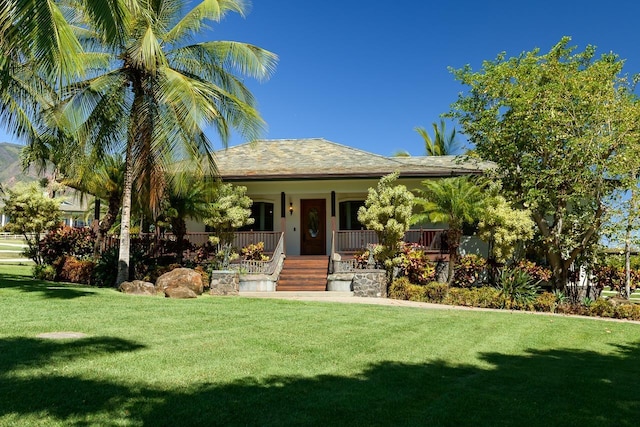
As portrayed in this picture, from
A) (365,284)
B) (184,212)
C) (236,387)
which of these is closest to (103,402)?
(236,387)

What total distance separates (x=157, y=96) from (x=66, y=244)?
7.86 metres

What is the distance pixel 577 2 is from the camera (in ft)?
50.3

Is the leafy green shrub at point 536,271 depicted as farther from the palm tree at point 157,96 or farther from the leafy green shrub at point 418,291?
the palm tree at point 157,96

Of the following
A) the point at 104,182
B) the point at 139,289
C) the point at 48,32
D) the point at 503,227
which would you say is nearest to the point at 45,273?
the point at 104,182

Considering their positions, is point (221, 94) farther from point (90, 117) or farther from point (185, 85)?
point (90, 117)

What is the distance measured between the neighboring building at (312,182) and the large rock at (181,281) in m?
5.13

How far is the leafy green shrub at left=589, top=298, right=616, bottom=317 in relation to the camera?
12.0m

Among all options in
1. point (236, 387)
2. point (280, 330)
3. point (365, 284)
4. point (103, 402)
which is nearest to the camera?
point (103, 402)

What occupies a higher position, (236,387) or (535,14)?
(535,14)

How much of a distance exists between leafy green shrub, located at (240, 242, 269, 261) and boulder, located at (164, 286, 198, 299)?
169 inches

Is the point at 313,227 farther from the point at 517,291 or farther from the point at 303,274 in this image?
the point at 517,291

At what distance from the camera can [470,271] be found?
1469 cm

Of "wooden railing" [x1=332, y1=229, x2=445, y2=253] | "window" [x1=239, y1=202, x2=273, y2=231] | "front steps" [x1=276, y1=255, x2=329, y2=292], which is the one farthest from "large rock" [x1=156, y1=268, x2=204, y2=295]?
"window" [x1=239, y1=202, x2=273, y2=231]

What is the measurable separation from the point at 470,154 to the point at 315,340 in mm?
11189
